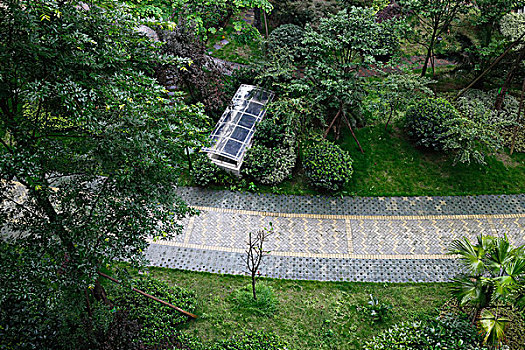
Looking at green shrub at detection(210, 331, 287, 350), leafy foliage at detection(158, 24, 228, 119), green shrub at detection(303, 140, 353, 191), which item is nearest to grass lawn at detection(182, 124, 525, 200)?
green shrub at detection(303, 140, 353, 191)

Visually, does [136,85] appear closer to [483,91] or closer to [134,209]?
[134,209]

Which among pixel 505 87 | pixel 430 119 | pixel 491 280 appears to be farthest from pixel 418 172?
pixel 491 280

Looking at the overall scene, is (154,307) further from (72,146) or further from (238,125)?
(238,125)

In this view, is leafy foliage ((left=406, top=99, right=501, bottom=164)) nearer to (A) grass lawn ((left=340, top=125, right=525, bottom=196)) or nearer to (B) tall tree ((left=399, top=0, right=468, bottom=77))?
(A) grass lawn ((left=340, top=125, right=525, bottom=196))

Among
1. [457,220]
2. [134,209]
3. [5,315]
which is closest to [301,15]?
[457,220]

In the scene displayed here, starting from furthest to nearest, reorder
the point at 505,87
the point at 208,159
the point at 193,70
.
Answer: the point at 505,87 < the point at 193,70 < the point at 208,159
